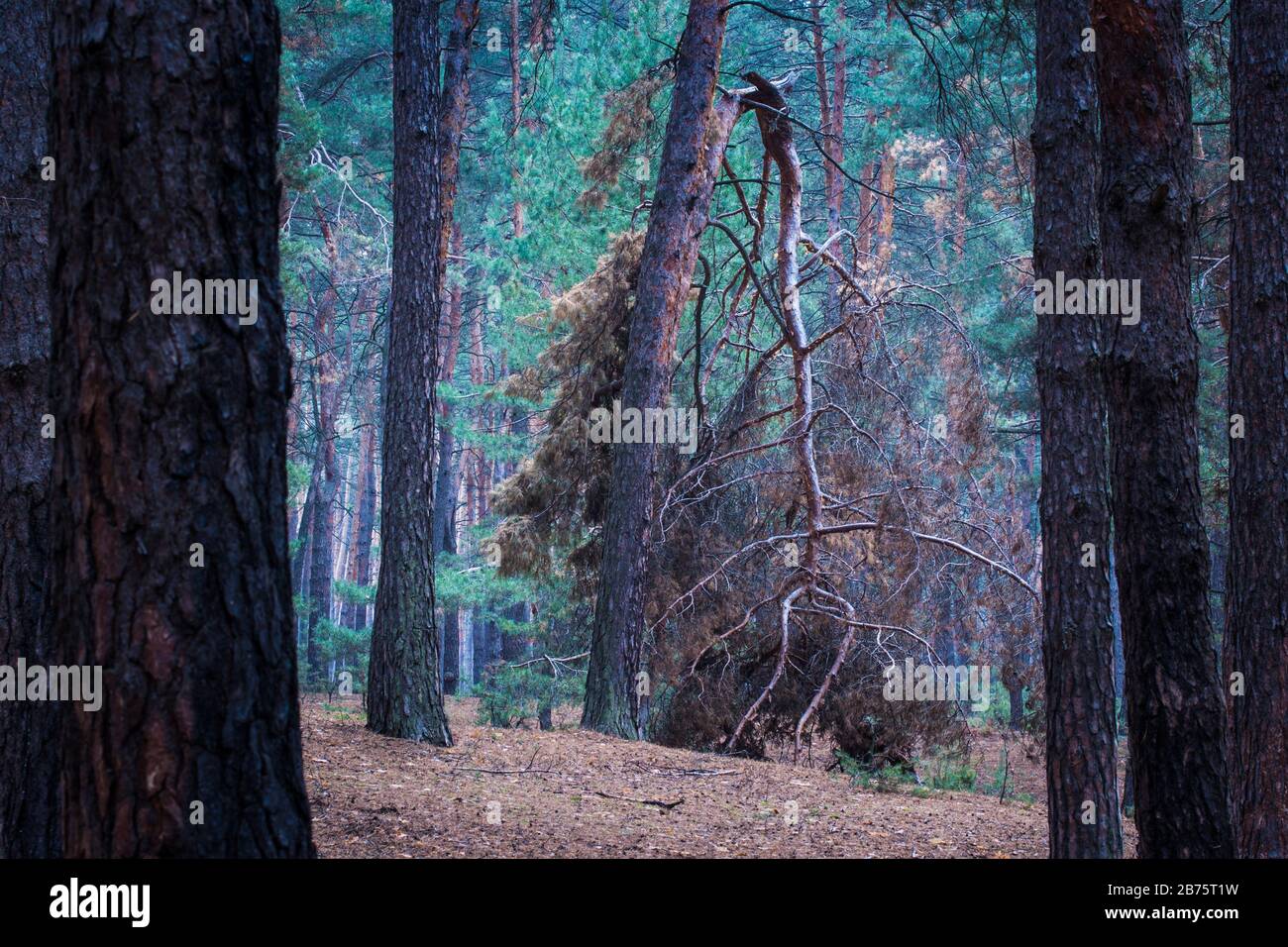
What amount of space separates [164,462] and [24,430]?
7.25ft

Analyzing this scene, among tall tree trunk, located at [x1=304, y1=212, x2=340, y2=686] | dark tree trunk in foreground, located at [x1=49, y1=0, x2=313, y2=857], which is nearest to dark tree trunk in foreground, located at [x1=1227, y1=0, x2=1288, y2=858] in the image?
dark tree trunk in foreground, located at [x1=49, y1=0, x2=313, y2=857]

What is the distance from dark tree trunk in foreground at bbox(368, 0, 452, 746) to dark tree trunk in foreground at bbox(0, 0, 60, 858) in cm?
387

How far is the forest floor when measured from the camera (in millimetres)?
5891

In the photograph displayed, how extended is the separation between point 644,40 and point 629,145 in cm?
219

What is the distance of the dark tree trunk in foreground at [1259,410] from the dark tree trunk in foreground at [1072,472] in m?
0.75

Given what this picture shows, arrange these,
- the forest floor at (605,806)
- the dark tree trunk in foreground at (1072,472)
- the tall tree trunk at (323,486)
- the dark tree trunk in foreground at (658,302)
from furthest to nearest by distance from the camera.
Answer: the tall tree trunk at (323,486) → the dark tree trunk in foreground at (658,302) → the forest floor at (605,806) → the dark tree trunk in foreground at (1072,472)

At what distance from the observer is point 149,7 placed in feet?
9.02

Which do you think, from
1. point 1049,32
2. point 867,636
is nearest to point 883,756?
point 867,636

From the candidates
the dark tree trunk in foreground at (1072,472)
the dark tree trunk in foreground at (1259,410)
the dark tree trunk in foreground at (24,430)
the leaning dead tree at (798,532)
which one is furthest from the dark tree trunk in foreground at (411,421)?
the dark tree trunk in foreground at (1259,410)

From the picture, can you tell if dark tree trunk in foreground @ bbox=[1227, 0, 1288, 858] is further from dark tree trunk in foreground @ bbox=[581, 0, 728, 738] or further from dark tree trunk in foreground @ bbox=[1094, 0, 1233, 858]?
dark tree trunk in foreground @ bbox=[581, 0, 728, 738]

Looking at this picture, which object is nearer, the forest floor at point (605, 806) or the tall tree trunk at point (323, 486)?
the forest floor at point (605, 806)

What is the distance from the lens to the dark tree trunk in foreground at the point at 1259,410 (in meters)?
5.56

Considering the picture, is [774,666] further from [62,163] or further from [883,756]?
[62,163]

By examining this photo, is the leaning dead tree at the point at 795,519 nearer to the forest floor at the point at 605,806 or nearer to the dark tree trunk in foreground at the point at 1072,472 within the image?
the forest floor at the point at 605,806
